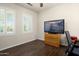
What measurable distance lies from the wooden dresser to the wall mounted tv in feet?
0.20

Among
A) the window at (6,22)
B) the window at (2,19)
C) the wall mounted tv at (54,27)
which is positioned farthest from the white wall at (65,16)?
the window at (2,19)

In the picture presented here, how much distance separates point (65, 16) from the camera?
1.21 m

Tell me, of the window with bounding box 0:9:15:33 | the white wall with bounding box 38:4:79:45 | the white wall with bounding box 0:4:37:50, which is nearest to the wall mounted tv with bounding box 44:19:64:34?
the white wall with bounding box 38:4:79:45

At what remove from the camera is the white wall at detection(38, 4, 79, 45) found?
114 cm

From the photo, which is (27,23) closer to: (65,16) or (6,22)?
(6,22)

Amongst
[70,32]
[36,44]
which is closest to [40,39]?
[36,44]

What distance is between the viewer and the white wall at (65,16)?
114 centimetres

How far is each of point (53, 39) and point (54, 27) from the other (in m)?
0.20

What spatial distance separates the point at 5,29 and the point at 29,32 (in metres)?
0.33

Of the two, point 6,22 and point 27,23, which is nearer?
point 6,22

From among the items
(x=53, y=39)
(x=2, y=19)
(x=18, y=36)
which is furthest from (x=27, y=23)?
(x=53, y=39)

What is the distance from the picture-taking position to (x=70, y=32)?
1.20m

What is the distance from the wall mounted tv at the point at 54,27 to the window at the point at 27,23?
8.8 inches

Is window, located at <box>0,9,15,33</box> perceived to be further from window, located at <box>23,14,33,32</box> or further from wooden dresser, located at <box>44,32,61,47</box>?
wooden dresser, located at <box>44,32,61,47</box>
